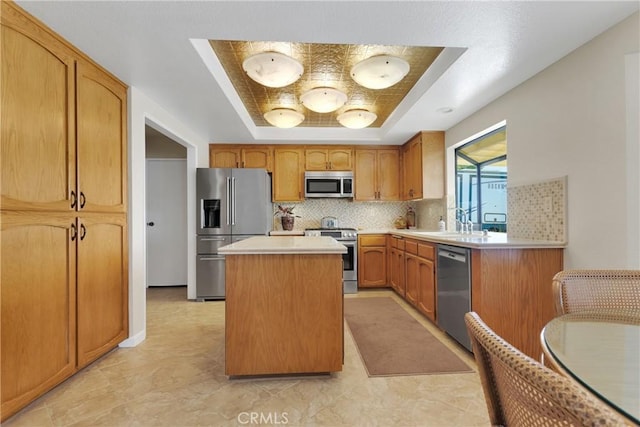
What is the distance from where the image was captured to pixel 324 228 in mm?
4934

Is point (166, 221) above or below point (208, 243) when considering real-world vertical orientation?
above

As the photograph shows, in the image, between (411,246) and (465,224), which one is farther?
(465,224)

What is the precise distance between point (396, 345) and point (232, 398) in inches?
54.6

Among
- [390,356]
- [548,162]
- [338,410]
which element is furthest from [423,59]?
[338,410]

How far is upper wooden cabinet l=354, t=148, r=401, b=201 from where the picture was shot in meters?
4.89

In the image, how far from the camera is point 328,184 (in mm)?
4770

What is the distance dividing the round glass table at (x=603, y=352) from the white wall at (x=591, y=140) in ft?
3.58

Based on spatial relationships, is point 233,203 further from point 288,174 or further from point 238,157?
point 288,174

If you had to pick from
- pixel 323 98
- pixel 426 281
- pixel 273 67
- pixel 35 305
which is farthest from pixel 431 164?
pixel 35 305

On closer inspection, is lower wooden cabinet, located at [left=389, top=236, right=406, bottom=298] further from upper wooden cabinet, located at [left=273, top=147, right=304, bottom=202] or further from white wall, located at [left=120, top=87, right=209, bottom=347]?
white wall, located at [left=120, top=87, right=209, bottom=347]

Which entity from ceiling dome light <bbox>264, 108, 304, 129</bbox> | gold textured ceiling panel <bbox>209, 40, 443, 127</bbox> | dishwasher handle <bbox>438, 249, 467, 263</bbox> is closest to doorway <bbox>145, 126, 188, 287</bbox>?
gold textured ceiling panel <bbox>209, 40, 443, 127</bbox>

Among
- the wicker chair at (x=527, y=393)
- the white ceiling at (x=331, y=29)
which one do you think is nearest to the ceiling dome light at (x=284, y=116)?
the white ceiling at (x=331, y=29)

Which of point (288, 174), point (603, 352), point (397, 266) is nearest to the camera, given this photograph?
point (603, 352)

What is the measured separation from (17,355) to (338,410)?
175 centimetres
